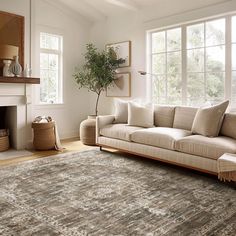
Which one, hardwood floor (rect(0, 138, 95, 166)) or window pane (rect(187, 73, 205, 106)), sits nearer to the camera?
hardwood floor (rect(0, 138, 95, 166))

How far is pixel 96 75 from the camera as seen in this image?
5312mm

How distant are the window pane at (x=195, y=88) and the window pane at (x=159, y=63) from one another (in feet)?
1.92

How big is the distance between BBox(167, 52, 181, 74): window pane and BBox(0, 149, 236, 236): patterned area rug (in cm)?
186

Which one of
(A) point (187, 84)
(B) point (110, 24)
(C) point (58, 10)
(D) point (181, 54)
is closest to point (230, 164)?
(A) point (187, 84)

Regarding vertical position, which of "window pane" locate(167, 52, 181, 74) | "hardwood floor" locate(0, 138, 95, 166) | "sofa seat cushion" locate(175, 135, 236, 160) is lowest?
"hardwood floor" locate(0, 138, 95, 166)

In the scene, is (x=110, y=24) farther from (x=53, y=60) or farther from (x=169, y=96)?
(x=169, y=96)

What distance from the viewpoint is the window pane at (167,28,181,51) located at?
186 inches

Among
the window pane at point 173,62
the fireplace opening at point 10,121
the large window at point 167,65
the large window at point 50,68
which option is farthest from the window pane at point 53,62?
the window pane at point 173,62

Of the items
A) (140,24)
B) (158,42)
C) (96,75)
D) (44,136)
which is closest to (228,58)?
(158,42)

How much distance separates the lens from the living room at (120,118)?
2361 millimetres

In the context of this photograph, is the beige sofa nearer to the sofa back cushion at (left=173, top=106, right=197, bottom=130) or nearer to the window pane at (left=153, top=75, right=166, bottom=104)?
the sofa back cushion at (left=173, top=106, right=197, bottom=130)

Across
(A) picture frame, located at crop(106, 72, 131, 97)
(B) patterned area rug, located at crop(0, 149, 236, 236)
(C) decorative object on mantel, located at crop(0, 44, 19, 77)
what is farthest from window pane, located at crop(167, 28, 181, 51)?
(C) decorative object on mantel, located at crop(0, 44, 19, 77)

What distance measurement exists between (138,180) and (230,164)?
105 centimetres

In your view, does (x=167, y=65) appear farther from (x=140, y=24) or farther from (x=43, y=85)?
(x=43, y=85)
